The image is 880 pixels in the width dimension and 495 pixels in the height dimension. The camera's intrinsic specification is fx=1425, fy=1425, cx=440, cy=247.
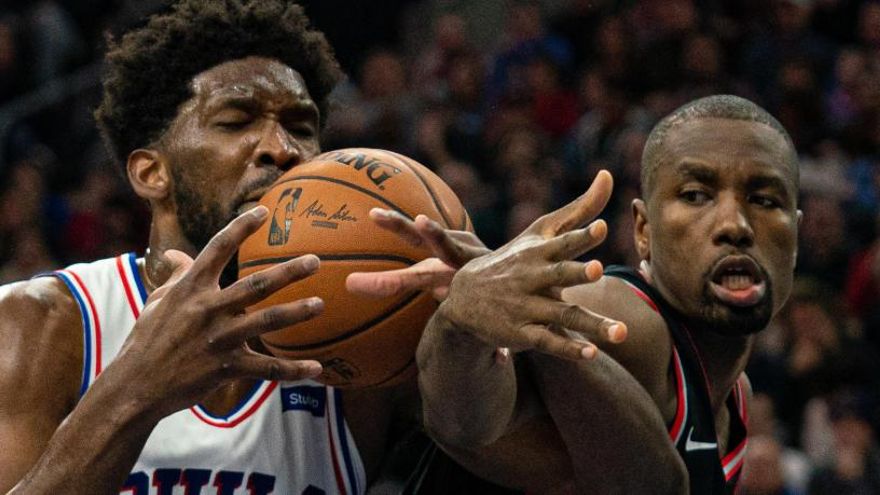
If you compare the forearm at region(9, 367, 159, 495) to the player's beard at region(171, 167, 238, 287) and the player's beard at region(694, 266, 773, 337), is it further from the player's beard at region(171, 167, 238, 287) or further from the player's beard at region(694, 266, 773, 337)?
the player's beard at region(694, 266, 773, 337)

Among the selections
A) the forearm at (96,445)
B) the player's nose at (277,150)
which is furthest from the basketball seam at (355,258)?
the player's nose at (277,150)

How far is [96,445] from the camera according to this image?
9.66ft

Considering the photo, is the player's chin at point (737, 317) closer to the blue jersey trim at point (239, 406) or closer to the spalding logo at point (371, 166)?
the spalding logo at point (371, 166)

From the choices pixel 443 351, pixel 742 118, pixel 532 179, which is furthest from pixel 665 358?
pixel 532 179

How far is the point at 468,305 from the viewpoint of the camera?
8.45ft

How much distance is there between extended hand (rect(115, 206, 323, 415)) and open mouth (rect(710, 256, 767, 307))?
111cm

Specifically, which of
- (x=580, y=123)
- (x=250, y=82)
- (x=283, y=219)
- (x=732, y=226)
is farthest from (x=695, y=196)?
(x=580, y=123)

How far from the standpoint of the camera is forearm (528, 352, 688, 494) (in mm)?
2957

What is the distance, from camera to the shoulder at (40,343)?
3.33 m

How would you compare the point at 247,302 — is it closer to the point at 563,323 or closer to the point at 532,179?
the point at 563,323

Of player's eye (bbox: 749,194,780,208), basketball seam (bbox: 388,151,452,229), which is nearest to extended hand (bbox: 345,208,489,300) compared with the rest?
Result: basketball seam (bbox: 388,151,452,229)

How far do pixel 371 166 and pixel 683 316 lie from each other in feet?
3.04

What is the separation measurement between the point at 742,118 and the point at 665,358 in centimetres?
63

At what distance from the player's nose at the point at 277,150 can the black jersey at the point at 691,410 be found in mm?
857
